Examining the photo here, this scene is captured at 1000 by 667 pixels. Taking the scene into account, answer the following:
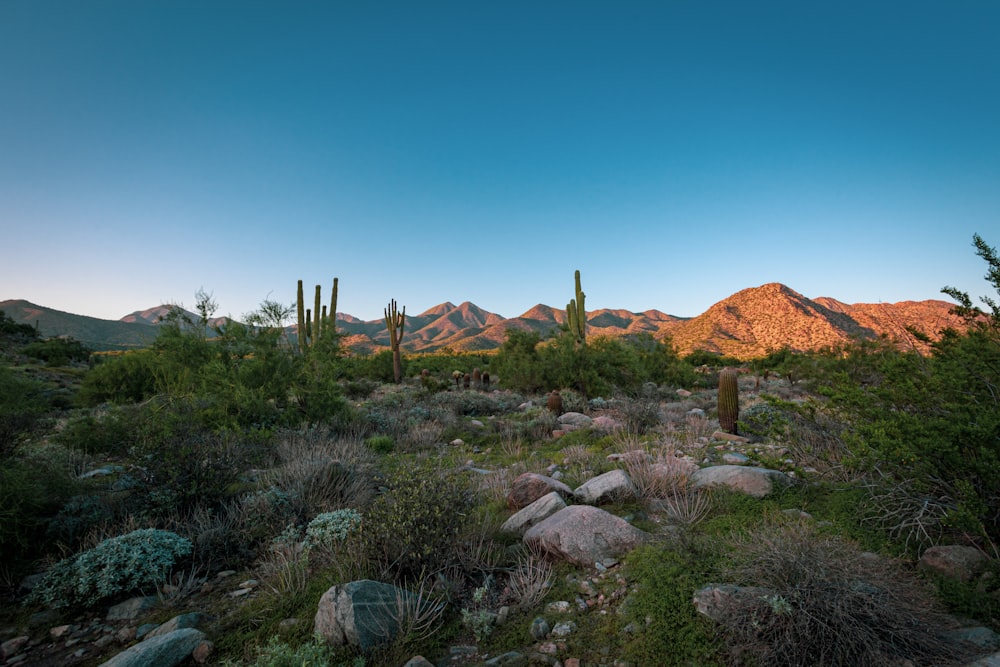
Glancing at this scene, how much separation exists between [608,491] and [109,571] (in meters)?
4.78

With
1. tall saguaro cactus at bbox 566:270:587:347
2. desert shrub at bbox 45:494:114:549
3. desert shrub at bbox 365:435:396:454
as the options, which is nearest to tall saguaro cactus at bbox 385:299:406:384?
tall saguaro cactus at bbox 566:270:587:347

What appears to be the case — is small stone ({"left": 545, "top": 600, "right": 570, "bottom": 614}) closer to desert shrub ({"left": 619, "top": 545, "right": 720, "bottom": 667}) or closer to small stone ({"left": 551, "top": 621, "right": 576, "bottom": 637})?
small stone ({"left": 551, "top": 621, "right": 576, "bottom": 637})

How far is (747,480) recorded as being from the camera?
4828mm

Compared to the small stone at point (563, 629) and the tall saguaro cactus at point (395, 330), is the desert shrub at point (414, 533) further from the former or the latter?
the tall saguaro cactus at point (395, 330)

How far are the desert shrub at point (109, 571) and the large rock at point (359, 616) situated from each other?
1.88 meters

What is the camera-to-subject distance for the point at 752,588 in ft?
8.76

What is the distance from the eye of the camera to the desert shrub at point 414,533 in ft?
12.0

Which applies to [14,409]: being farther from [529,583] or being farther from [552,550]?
[552,550]

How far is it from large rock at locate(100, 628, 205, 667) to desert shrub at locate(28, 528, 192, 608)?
101 centimetres

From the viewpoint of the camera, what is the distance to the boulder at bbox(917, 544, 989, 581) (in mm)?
2934

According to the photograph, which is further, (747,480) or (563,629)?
(747,480)

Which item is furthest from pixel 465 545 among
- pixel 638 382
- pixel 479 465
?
pixel 638 382

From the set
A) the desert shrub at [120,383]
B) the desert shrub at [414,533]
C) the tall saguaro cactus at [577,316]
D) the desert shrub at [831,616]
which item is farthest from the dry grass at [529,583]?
the tall saguaro cactus at [577,316]

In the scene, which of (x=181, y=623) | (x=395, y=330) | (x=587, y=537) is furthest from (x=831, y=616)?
(x=395, y=330)
